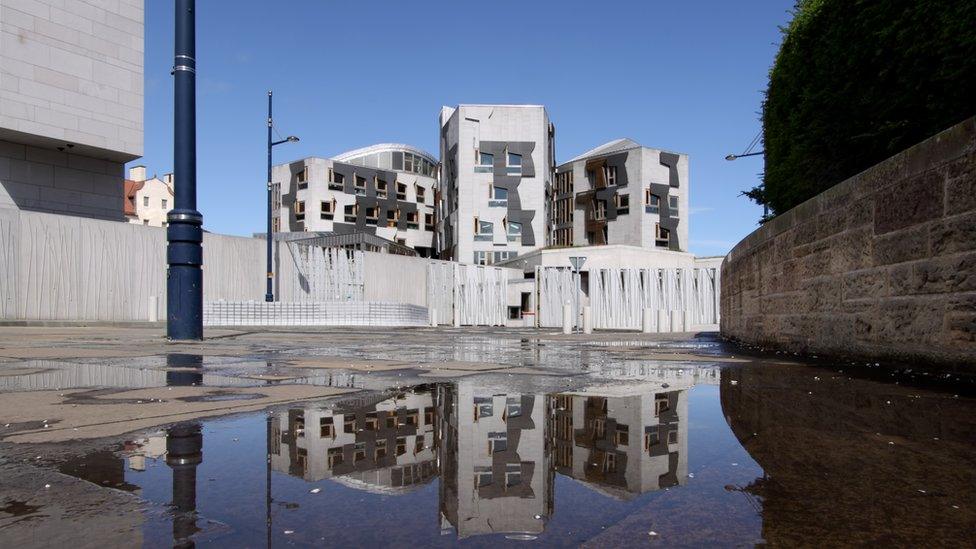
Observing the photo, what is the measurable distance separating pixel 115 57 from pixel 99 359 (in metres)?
23.4

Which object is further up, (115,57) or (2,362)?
(115,57)

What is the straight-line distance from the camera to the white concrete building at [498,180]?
51562mm

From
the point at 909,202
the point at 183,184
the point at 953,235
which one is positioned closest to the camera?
the point at 953,235

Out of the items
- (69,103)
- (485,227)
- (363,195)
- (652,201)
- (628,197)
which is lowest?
(485,227)

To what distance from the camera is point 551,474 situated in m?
2.02

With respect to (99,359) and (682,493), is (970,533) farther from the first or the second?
(99,359)

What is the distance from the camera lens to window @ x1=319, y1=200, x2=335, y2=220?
59125 mm

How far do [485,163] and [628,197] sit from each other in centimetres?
1433

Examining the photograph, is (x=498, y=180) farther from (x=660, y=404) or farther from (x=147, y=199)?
(x=660, y=404)

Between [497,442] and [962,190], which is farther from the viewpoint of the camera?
[962,190]

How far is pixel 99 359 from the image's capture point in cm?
584

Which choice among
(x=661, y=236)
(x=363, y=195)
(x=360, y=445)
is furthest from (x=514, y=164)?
(x=360, y=445)

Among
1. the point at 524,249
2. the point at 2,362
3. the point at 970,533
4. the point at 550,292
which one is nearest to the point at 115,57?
the point at 550,292

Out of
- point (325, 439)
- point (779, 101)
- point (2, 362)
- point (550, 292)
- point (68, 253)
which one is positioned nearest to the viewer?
point (325, 439)
